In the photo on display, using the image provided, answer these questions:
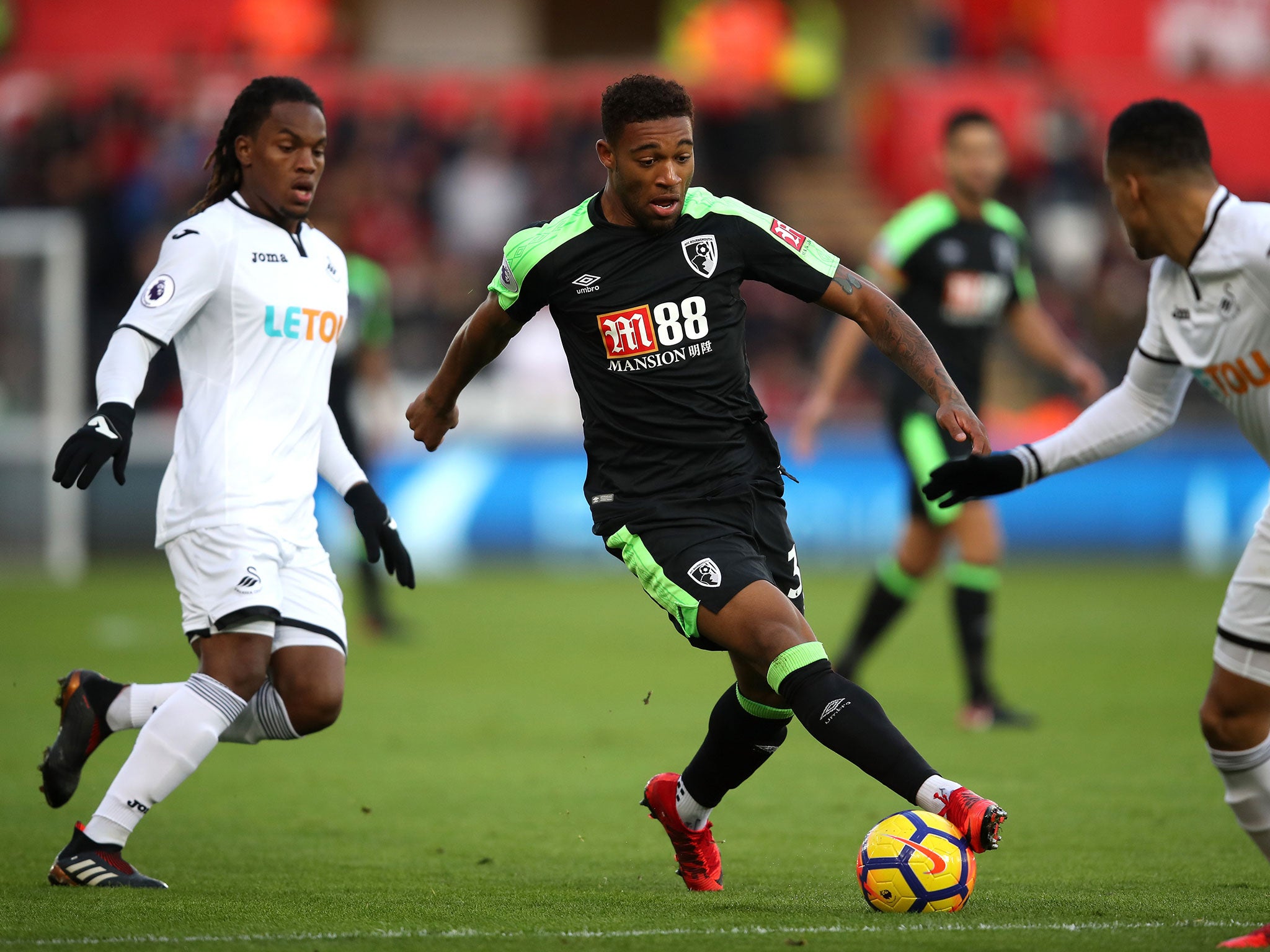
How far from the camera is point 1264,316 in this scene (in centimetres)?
442

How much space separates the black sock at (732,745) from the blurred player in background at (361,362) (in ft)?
22.4

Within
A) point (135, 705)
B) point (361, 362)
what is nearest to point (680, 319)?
point (135, 705)

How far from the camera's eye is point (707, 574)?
4926mm

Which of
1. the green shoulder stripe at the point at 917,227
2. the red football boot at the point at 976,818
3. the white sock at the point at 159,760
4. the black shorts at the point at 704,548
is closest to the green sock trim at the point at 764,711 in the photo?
the black shorts at the point at 704,548

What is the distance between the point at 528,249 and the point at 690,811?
1849mm

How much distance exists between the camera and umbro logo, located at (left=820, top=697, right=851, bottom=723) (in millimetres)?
4703

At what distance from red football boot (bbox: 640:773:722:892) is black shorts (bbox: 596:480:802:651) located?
0.64 metres

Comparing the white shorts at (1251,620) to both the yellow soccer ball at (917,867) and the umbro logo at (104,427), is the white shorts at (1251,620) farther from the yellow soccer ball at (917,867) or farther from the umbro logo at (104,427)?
the umbro logo at (104,427)

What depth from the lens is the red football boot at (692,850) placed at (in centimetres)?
534

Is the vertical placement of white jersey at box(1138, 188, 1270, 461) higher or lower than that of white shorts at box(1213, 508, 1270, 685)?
higher

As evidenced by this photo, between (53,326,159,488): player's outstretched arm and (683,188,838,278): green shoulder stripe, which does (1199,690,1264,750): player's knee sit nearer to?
(683,188,838,278): green shoulder stripe

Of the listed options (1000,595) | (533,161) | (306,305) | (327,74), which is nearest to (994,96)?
(533,161)

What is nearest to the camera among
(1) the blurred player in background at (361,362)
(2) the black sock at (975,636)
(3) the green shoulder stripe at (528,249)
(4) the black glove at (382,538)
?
(3) the green shoulder stripe at (528,249)

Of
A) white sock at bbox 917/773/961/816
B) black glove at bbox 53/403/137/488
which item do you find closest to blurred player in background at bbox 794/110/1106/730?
white sock at bbox 917/773/961/816
